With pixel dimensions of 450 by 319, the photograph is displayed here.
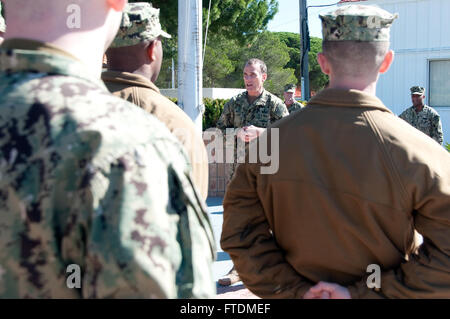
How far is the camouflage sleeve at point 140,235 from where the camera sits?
0.97 m

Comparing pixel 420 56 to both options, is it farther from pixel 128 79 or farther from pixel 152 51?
pixel 128 79

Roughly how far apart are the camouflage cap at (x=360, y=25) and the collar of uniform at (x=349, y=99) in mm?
225

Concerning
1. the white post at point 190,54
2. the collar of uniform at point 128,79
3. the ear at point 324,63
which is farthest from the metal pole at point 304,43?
→ the ear at point 324,63

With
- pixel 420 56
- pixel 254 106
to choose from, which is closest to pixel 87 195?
pixel 254 106

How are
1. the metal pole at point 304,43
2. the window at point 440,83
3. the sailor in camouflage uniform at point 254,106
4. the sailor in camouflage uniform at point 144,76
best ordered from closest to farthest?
the sailor in camouflage uniform at point 144,76 → the sailor in camouflage uniform at point 254,106 → the window at point 440,83 → the metal pole at point 304,43

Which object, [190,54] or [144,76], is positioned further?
[190,54]

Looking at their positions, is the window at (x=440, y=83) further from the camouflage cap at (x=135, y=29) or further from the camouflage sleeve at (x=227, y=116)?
the camouflage cap at (x=135, y=29)

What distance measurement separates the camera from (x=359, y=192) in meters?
2.10

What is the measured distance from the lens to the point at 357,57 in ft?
7.31

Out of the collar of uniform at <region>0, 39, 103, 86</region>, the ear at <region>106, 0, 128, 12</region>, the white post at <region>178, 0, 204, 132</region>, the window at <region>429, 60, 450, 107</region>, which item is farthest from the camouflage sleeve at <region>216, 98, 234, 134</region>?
the window at <region>429, 60, 450, 107</region>

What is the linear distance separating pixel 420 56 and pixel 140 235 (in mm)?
17093

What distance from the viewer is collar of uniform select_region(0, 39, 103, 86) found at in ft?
3.64

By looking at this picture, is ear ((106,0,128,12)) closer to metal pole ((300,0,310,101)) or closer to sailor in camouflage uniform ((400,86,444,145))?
sailor in camouflage uniform ((400,86,444,145))
